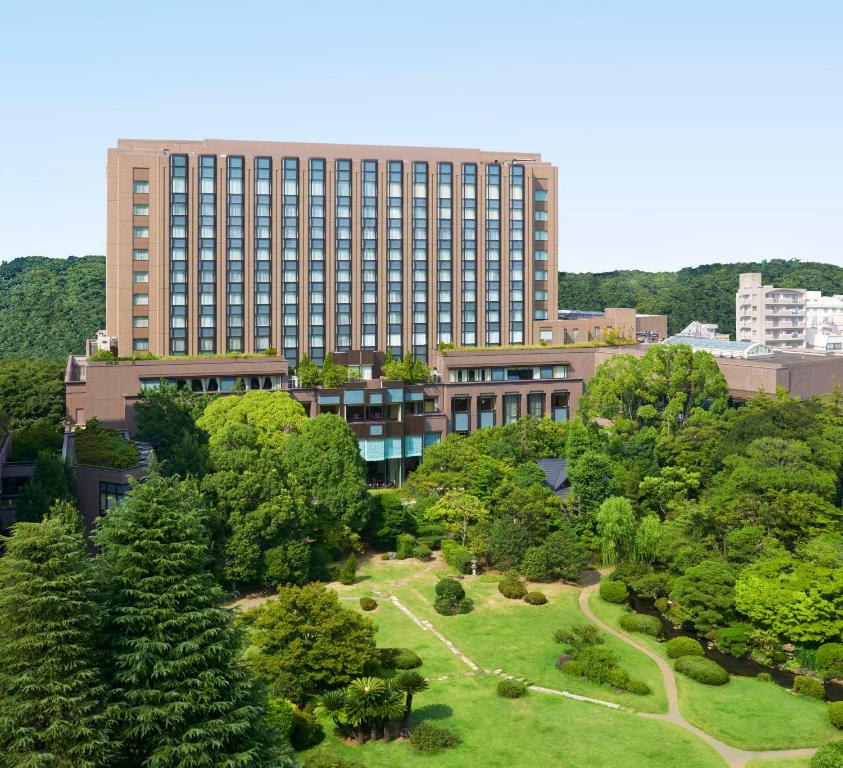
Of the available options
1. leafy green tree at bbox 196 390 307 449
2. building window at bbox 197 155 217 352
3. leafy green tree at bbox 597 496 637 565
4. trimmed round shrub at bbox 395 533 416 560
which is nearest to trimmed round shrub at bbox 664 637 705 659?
leafy green tree at bbox 597 496 637 565

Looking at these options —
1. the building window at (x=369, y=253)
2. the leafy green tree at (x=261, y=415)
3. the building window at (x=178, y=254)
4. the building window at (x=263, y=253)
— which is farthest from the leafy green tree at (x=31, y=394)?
the building window at (x=369, y=253)

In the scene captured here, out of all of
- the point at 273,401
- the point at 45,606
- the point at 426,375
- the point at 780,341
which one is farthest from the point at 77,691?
the point at 780,341

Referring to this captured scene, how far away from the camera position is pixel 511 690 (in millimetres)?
53250

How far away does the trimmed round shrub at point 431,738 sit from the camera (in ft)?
155

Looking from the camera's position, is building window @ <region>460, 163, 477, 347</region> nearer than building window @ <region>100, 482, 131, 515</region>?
No

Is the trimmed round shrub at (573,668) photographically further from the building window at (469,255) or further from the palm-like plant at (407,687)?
the building window at (469,255)

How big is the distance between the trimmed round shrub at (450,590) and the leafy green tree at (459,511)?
11853 millimetres

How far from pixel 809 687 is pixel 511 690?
17.1 m

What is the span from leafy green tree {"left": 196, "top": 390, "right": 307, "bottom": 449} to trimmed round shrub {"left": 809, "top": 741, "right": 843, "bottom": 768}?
173 ft

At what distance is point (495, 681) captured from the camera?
182 ft

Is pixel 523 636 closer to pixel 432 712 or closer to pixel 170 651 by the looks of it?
pixel 432 712

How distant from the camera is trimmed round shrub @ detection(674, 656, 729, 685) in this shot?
5559 cm

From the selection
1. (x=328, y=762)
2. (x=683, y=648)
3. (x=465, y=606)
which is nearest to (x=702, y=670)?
(x=683, y=648)

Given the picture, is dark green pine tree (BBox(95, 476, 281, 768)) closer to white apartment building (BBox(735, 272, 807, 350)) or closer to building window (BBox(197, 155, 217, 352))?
building window (BBox(197, 155, 217, 352))
